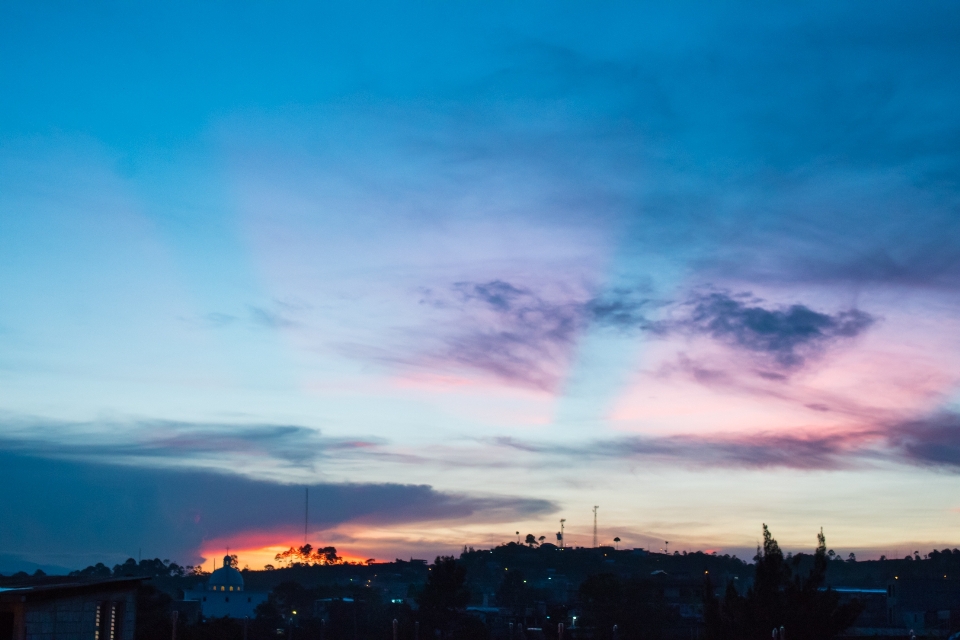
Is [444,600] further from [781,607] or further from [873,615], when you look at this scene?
[873,615]

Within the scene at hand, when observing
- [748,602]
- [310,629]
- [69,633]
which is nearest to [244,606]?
[310,629]

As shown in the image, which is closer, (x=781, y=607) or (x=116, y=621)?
(x=116, y=621)

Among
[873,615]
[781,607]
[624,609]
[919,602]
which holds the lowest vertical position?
[873,615]

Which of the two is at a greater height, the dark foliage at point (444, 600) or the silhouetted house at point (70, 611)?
the silhouetted house at point (70, 611)

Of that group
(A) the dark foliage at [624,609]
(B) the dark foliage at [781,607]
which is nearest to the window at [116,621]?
(B) the dark foliage at [781,607]

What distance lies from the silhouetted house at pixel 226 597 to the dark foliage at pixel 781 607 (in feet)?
313

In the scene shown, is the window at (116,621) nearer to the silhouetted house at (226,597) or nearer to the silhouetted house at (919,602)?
the silhouetted house at (919,602)

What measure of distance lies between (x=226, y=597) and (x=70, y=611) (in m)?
113

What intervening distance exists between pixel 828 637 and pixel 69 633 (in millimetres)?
32445

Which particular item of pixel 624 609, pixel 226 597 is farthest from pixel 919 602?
pixel 226 597

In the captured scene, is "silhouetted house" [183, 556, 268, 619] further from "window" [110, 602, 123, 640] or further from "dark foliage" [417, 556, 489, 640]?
"window" [110, 602, 123, 640]

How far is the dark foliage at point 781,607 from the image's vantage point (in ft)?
146

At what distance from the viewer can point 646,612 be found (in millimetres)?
86875

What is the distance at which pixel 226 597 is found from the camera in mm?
135375
